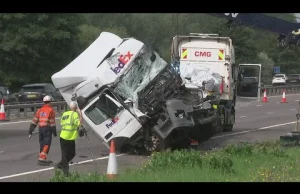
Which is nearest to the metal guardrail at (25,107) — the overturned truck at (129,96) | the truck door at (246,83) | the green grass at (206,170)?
the truck door at (246,83)

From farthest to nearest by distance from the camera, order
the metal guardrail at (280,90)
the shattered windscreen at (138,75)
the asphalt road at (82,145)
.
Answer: the metal guardrail at (280,90)
the shattered windscreen at (138,75)
the asphalt road at (82,145)

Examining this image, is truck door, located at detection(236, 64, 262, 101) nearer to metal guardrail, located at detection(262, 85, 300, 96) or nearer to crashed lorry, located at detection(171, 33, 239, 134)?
crashed lorry, located at detection(171, 33, 239, 134)

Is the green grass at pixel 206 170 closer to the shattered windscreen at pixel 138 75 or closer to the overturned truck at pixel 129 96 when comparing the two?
the overturned truck at pixel 129 96

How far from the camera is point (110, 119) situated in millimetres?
16094

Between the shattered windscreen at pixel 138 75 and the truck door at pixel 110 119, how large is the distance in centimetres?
37

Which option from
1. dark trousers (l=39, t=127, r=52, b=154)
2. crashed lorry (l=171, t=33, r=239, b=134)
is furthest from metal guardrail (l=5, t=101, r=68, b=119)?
dark trousers (l=39, t=127, r=52, b=154)

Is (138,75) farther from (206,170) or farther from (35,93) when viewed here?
(35,93)

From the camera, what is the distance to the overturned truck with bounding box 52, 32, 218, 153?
16.1m

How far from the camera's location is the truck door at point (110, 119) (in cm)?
1605

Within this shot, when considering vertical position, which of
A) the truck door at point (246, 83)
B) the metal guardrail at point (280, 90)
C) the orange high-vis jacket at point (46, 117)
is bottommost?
the metal guardrail at point (280, 90)

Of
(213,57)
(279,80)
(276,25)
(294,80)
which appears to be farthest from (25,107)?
(294,80)

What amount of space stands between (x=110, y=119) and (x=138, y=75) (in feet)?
4.84
